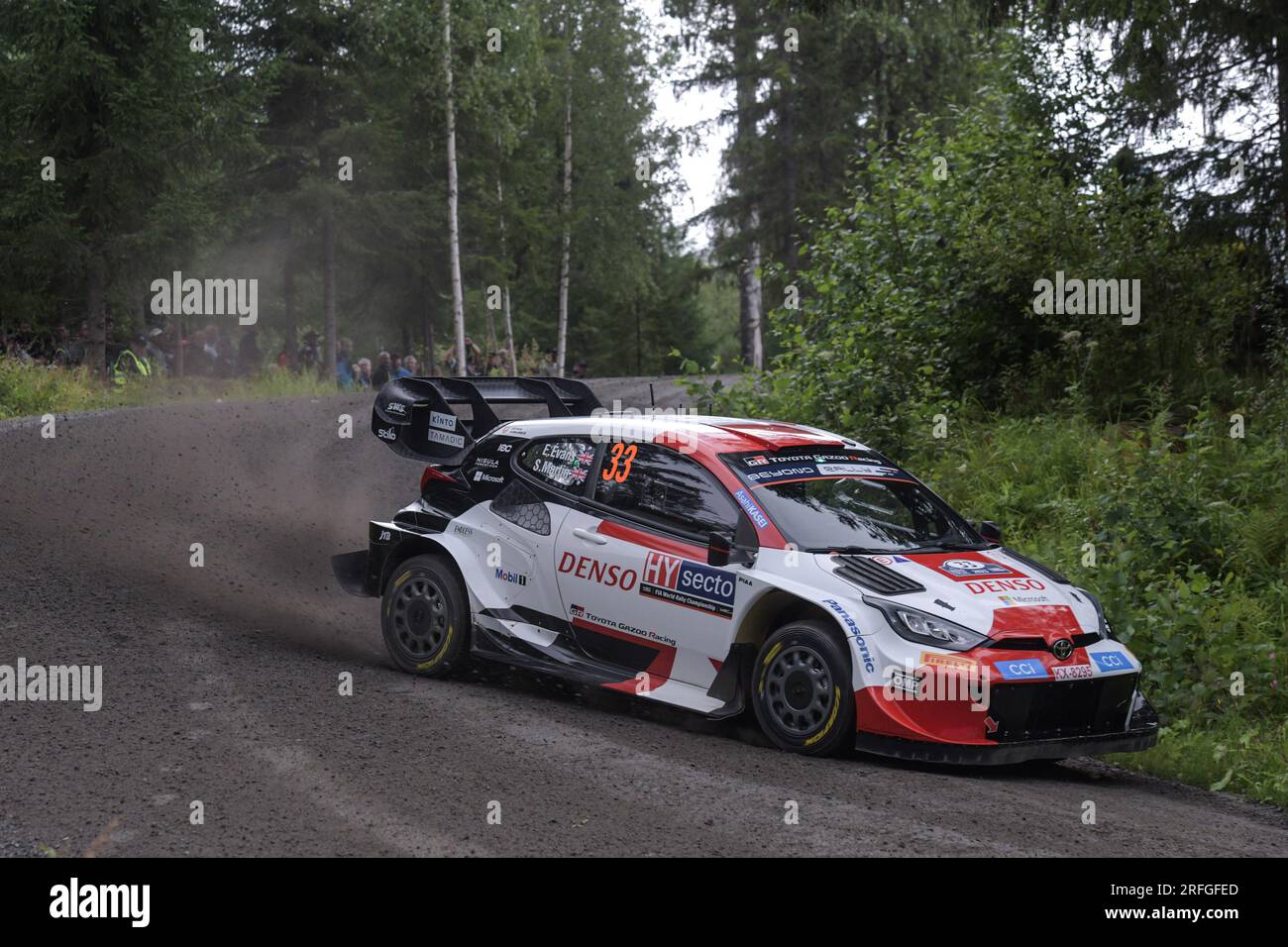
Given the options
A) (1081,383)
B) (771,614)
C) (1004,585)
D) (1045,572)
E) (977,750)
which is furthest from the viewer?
(1081,383)

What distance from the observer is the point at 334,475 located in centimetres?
1694

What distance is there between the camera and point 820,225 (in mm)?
17359

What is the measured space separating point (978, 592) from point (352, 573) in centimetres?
468

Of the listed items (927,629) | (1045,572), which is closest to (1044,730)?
(927,629)

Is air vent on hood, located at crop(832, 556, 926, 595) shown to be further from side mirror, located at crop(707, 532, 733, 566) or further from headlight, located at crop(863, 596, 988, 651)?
side mirror, located at crop(707, 532, 733, 566)

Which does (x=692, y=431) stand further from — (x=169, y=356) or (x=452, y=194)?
(x=452, y=194)

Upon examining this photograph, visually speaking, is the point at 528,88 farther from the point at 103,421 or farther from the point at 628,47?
the point at 103,421

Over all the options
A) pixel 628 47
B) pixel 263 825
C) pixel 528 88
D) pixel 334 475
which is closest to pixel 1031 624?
pixel 263 825

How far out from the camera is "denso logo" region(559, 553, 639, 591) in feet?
26.2

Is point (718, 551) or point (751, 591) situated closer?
point (751, 591)

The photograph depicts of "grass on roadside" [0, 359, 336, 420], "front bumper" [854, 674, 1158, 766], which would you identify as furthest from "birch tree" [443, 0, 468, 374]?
"front bumper" [854, 674, 1158, 766]

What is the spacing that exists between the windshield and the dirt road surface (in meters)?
1.25

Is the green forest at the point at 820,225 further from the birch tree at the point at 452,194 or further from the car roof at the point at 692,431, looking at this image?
the car roof at the point at 692,431
